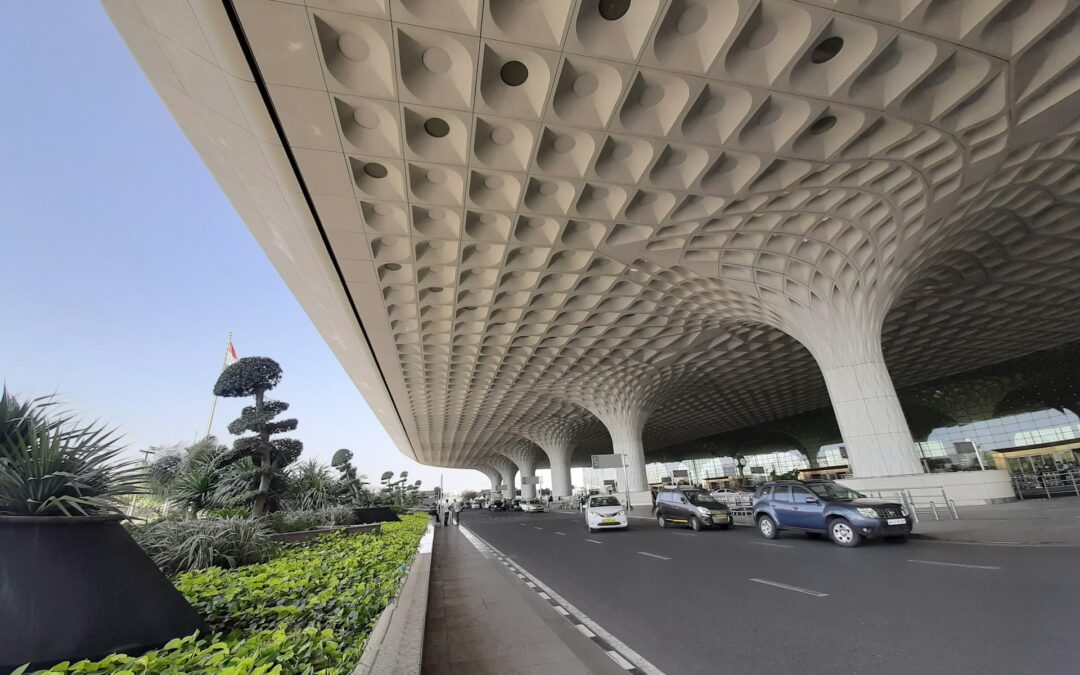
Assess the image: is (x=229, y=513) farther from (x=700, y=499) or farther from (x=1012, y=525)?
(x=1012, y=525)

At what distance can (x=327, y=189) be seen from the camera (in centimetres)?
1064

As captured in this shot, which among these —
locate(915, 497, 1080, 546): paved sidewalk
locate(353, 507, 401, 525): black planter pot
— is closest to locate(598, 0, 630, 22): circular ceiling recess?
locate(915, 497, 1080, 546): paved sidewalk

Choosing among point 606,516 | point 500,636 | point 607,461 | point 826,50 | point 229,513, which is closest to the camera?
point 500,636

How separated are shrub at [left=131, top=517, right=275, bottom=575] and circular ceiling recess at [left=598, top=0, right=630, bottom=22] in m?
10.9

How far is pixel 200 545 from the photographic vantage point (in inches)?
284

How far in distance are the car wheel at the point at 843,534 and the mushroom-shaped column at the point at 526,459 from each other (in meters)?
54.6

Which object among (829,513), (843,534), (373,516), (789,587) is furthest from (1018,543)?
(373,516)

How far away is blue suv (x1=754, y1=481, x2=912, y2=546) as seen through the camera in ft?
32.8

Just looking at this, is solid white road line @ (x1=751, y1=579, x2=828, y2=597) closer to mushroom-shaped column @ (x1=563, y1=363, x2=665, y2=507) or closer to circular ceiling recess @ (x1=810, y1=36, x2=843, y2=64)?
circular ceiling recess @ (x1=810, y1=36, x2=843, y2=64)

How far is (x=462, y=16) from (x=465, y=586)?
397 inches

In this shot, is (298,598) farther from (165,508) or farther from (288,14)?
(165,508)

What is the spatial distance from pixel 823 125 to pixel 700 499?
504 inches

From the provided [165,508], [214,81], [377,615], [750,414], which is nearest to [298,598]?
[377,615]

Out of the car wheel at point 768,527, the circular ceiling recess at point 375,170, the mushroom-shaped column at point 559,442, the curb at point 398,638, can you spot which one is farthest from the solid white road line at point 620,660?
the mushroom-shaped column at point 559,442
